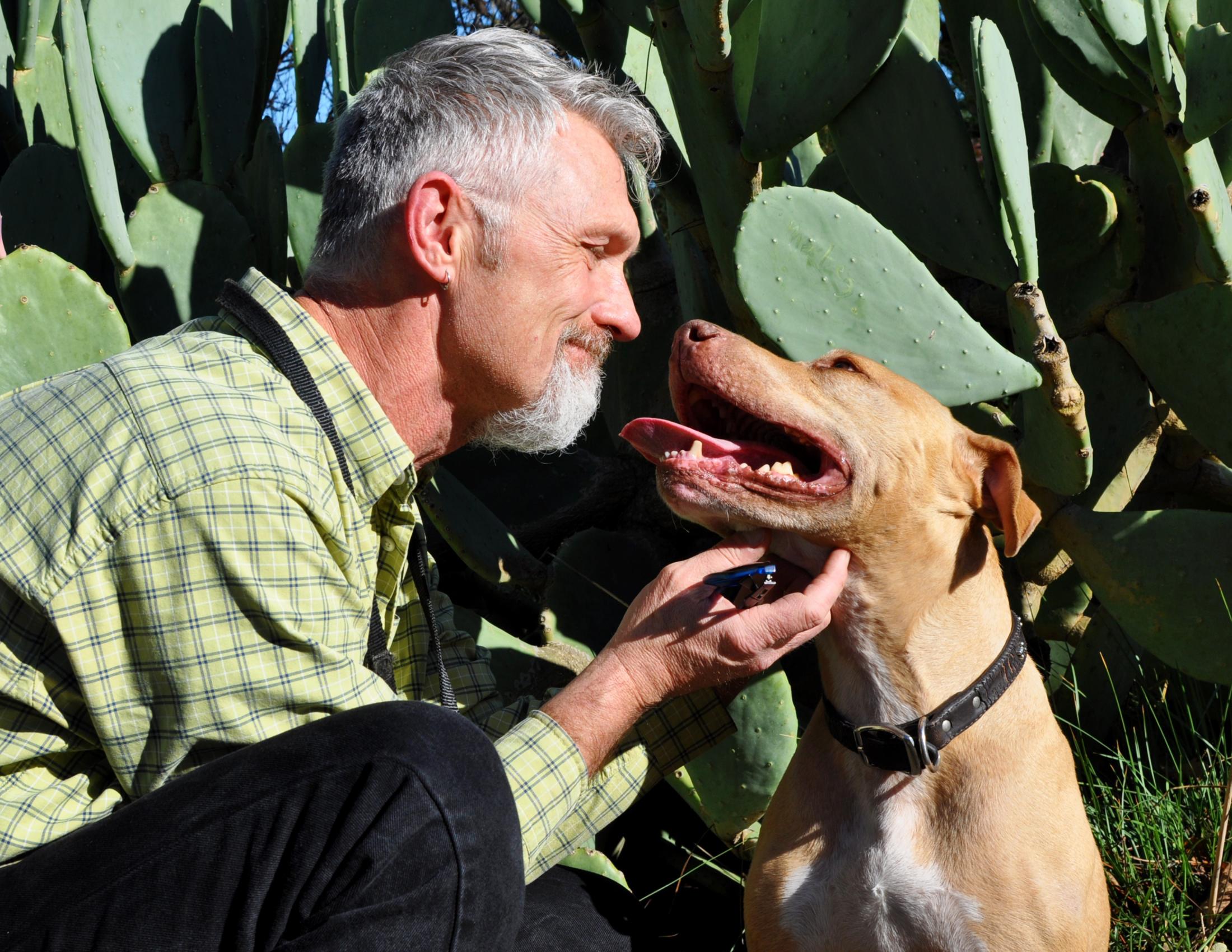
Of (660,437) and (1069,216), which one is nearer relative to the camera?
(660,437)

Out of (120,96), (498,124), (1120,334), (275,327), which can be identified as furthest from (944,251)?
(120,96)

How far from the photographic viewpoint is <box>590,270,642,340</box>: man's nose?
2543mm

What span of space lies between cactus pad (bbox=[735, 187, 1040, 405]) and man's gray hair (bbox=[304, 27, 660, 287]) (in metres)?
0.54

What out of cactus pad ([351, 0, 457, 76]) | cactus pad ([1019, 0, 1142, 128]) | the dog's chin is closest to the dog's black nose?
the dog's chin

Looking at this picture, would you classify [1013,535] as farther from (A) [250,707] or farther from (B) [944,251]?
(A) [250,707]

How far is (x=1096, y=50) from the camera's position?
10.7ft

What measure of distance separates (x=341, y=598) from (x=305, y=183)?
1.94 metres

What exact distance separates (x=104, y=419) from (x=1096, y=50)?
2.72 meters

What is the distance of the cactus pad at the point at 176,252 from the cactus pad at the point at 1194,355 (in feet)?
8.39

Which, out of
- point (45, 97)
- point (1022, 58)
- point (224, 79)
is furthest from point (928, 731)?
point (45, 97)

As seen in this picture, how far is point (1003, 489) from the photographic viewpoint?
231cm

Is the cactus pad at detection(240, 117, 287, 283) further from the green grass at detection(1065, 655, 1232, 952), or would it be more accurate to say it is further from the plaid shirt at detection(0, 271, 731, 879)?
the green grass at detection(1065, 655, 1232, 952)

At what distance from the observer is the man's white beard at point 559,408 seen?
251cm

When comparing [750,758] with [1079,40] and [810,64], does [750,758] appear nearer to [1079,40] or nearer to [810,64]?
[810,64]
